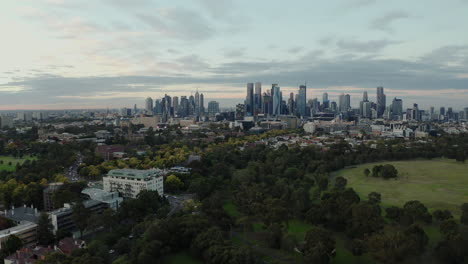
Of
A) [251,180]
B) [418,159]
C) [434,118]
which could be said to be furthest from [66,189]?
[434,118]

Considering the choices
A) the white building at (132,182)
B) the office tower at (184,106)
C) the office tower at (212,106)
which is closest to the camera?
the white building at (132,182)

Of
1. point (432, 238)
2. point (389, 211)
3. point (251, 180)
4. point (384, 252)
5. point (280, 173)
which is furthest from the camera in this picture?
point (280, 173)

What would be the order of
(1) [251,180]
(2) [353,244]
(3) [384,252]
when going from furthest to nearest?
1. (1) [251,180]
2. (2) [353,244]
3. (3) [384,252]

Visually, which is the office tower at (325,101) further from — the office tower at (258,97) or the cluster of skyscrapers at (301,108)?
the office tower at (258,97)

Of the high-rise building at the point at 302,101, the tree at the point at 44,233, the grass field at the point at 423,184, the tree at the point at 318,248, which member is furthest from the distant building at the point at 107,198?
the high-rise building at the point at 302,101

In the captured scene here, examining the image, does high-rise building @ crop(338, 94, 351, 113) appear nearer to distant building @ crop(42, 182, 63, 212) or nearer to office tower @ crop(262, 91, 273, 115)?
office tower @ crop(262, 91, 273, 115)

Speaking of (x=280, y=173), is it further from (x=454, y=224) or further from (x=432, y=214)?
(x=454, y=224)
